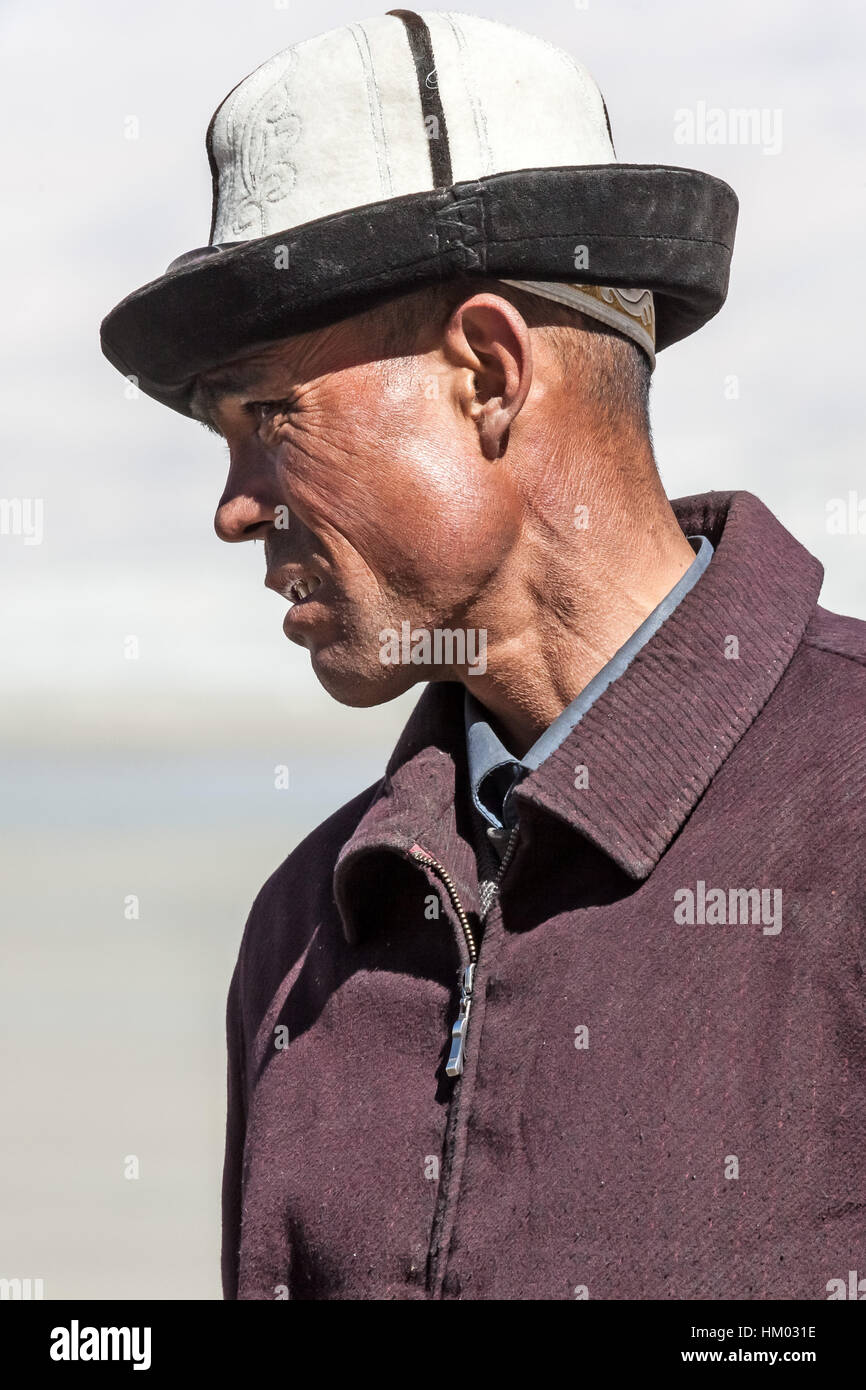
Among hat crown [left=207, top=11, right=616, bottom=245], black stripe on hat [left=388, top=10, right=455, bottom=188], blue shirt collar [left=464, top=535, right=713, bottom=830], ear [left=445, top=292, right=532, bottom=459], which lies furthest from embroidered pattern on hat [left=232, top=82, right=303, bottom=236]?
blue shirt collar [left=464, top=535, right=713, bottom=830]

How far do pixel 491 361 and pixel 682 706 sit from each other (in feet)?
1.73

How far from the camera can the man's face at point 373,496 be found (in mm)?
2121

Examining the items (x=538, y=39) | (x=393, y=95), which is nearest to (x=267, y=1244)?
(x=393, y=95)

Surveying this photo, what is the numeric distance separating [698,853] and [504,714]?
460 mm

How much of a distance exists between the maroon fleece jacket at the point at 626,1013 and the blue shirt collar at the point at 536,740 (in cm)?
4

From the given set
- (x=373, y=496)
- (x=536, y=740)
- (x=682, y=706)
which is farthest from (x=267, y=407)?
(x=682, y=706)

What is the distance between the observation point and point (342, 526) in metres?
2.17

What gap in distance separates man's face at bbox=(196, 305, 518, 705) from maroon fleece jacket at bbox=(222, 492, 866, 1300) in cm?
23

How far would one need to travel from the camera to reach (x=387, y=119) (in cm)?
213
